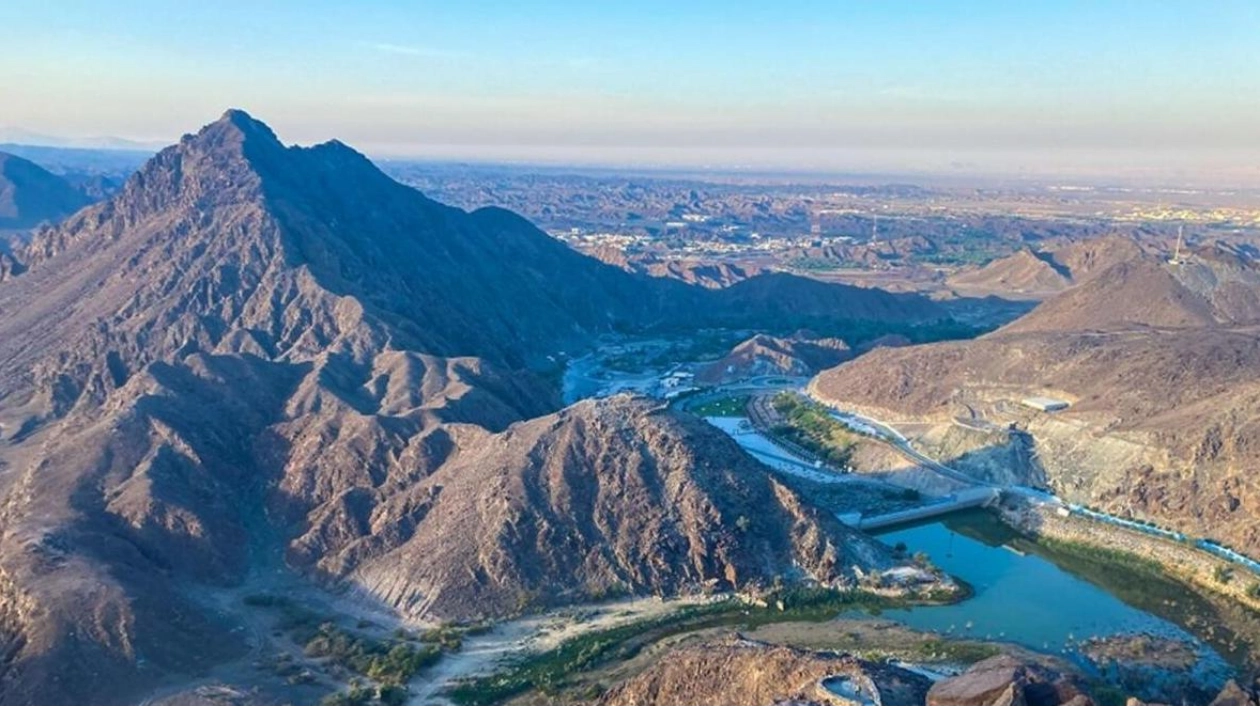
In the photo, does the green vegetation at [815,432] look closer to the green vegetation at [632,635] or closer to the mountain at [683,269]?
the green vegetation at [632,635]

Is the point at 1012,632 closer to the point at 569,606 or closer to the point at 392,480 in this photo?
the point at 569,606

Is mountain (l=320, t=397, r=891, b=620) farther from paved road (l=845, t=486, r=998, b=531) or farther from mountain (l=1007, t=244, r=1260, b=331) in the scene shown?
mountain (l=1007, t=244, r=1260, b=331)

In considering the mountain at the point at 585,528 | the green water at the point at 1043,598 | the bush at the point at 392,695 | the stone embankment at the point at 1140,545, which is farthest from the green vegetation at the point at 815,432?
the bush at the point at 392,695

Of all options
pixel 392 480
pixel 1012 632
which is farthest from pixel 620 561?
pixel 1012 632

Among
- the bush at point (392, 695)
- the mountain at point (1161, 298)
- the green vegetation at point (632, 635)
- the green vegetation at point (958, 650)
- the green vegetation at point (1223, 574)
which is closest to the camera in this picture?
the bush at point (392, 695)

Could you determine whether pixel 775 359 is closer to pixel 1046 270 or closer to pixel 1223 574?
pixel 1223 574

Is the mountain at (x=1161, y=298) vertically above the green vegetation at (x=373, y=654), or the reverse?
the mountain at (x=1161, y=298)
